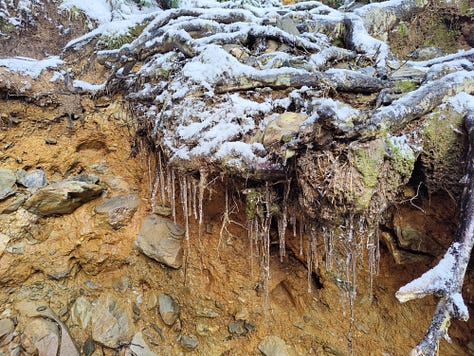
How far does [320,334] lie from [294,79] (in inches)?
123

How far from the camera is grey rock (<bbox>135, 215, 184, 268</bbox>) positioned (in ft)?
12.3

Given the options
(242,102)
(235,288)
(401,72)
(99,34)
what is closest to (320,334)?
(235,288)

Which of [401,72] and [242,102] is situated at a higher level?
[401,72]

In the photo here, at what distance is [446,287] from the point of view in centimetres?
153

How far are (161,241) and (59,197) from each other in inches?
60.3

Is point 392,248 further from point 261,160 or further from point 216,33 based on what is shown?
point 216,33

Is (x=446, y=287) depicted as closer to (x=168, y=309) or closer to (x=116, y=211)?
(x=168, y=309)

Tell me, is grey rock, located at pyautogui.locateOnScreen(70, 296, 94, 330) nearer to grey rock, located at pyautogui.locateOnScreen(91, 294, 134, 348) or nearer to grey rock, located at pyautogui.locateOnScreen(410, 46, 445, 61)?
grey rock, located at pyautogui.locateOnScreen(91, 294, 134, 348)

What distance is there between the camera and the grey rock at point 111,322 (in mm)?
3605

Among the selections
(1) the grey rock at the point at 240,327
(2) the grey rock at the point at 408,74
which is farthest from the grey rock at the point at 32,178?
(2) the grey rock at the point at 408,74

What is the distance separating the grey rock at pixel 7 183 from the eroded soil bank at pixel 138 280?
87 millimetres

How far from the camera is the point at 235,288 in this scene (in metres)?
3.61

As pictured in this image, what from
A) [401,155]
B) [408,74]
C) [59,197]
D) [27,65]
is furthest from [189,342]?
[27,65]

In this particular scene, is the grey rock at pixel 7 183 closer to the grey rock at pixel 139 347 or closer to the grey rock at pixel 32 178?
the grey rock at pixel 32 178
